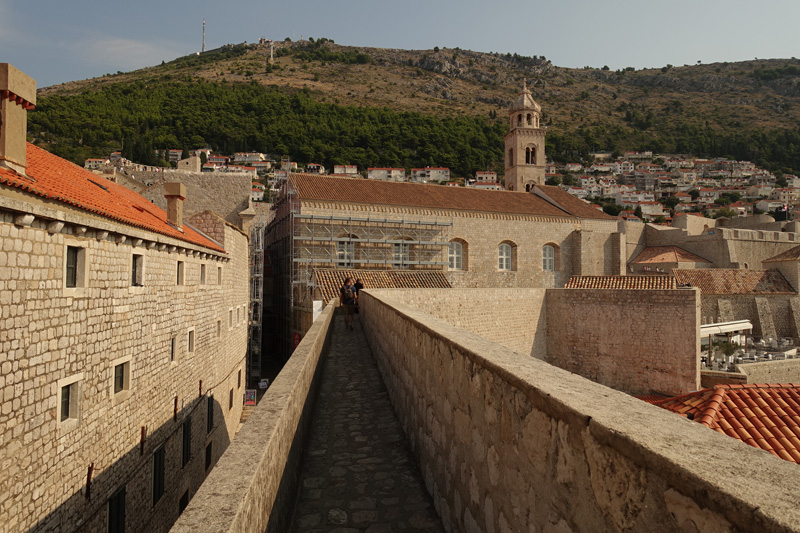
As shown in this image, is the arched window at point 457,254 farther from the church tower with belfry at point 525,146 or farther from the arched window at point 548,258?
the church tower with belfry at point 525,146

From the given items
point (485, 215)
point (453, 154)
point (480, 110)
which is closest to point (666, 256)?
point (485, 215)

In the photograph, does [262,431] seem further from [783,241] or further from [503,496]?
[783,241]

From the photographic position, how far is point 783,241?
36125 millimetres

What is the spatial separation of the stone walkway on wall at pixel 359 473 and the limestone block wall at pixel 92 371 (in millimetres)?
3213

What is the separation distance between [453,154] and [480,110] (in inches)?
1206

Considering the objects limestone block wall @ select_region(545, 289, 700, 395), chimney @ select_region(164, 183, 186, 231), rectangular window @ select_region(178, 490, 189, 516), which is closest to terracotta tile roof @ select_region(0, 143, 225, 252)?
chimney @ select_region(164, 183, 186, 231)

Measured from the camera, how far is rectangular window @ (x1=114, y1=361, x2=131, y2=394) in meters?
7.14

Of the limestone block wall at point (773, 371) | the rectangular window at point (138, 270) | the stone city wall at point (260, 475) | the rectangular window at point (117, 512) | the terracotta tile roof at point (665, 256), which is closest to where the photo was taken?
the stone city wall at point (260, 475)

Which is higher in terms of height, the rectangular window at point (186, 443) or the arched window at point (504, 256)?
the arched window at point (504, 256)

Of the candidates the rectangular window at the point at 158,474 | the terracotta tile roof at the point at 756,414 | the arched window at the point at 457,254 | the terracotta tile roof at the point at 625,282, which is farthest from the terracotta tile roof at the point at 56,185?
the arched window at the point at 457,254

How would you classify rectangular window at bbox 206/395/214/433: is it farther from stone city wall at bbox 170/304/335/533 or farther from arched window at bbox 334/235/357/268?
arched window at bbox 334/235/357/268

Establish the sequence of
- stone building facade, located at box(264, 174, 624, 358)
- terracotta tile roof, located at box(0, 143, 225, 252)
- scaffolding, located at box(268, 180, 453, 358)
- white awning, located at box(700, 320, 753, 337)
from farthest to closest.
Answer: stone building facade, located at box(264, 174, 624, 358) < scaffolding, located at box(268, 180, 453, 358) < white awning, located at box(700, 320, 753, 337) < terracotta tile roof, located at box(0, 143, 225, 252)

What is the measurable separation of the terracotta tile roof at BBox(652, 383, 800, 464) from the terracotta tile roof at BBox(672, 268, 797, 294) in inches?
900

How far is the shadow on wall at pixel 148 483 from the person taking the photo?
6.09m
